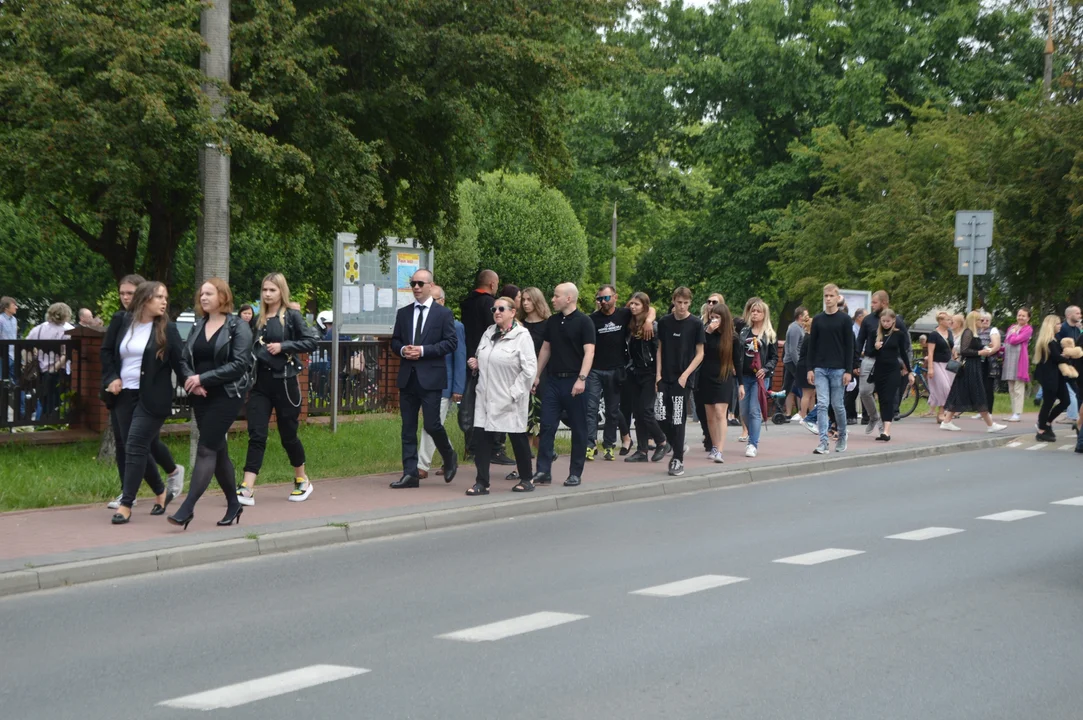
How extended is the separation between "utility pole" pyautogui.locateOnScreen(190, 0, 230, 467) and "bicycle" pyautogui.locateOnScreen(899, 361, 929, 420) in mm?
14934

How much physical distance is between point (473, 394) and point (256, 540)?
4.73m

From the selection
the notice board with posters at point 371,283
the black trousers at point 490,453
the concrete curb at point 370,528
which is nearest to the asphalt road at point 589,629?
the concrete curb at point 370,528

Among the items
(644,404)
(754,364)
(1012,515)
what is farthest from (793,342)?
(1012,515)

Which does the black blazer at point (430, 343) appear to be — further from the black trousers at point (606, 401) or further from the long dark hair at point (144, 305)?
the long dark hair at point (144, 305)

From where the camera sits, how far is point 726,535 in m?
10.5

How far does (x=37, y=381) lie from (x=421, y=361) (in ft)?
17.8

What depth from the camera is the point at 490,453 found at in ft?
40.3

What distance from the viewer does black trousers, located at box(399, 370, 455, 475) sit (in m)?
12.5

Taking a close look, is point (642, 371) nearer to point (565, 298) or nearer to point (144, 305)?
point (565, 298)

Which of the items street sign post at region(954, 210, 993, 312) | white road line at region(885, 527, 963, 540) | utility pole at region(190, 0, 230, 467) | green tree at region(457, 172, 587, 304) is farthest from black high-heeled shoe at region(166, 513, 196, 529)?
green tree at region(457, 172, 587, 304)

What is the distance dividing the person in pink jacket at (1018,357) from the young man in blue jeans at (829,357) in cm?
727

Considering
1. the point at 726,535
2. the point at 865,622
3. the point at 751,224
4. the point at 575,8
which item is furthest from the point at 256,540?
the point at 751,224

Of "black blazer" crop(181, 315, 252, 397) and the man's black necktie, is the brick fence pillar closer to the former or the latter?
the man's black necktie

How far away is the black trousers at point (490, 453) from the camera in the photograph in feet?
39.8
